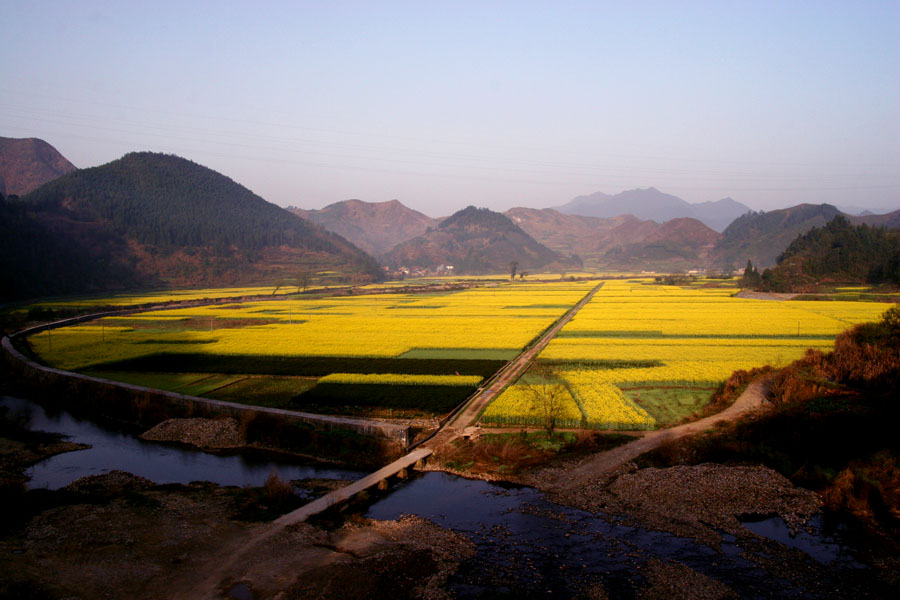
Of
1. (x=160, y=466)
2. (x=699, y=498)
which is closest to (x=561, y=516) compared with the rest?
(x=699, y=498)

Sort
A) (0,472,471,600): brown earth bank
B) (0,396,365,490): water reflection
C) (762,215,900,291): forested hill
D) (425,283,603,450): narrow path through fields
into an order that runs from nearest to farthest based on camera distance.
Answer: (0,472,471,600): brown earth bank, (0,396,365,490): water reflection, (425,283,603,450): narrow path through fields, (762,215,900,291): forested hill

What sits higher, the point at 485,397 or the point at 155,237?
the point at 155,237

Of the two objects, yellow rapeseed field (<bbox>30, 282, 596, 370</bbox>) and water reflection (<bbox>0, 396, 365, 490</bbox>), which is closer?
water reflection (<bbox>0, 396, 365, 490</bbox>)

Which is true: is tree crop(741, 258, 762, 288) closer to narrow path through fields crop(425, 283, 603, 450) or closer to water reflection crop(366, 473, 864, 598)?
narrow path through fields crop(425, 283, 603, 450)

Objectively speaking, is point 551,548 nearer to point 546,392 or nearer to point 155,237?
point 546,392

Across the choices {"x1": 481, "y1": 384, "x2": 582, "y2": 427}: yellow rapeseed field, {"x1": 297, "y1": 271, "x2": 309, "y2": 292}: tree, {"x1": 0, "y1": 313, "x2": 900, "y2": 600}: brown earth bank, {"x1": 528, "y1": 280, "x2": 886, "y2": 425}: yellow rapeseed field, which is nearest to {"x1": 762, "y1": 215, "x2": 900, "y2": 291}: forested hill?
{"x1": 528, "y1": 280, "x2": 886, "y2": 425}: yellow rapeseed field

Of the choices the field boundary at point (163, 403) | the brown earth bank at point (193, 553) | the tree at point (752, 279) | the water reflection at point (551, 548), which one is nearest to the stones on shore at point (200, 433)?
the field boundary at point (163, 403)

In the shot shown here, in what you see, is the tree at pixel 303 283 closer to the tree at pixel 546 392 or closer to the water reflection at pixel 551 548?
the tree at pixel 546 392
